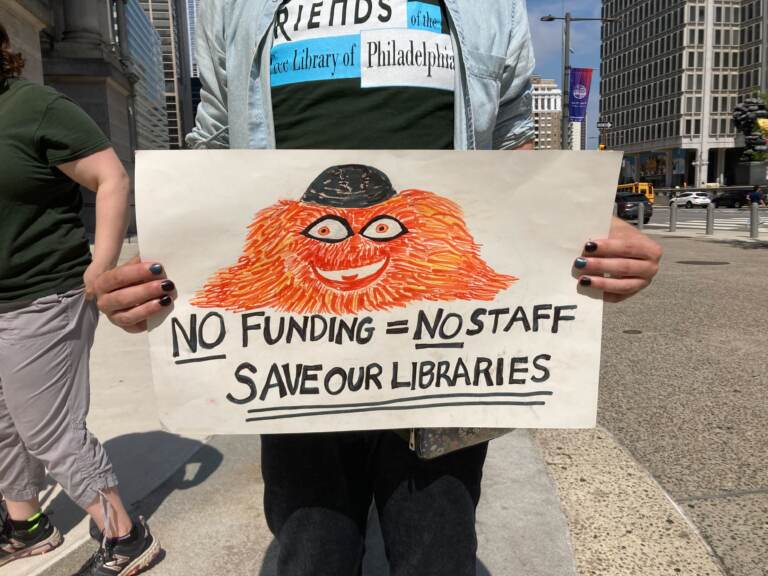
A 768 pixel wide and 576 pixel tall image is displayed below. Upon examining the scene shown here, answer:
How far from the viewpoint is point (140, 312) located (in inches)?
45.2

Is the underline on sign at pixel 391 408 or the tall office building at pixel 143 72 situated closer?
the underline on sign at pixel 391 408

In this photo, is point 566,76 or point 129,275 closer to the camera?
point 129,275

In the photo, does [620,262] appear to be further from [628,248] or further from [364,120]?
[364,120]

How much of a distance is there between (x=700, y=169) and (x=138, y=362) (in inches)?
3681

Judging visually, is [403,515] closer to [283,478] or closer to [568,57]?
[283,478]

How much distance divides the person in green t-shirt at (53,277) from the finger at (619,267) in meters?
1.56

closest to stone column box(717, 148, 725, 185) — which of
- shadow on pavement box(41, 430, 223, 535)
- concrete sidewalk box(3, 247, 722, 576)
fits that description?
concrete sidewalk box(3, 247, 722, 576)

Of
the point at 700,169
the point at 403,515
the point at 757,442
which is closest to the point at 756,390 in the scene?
the point at 757,442

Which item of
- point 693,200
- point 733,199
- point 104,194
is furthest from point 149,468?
point 693,200

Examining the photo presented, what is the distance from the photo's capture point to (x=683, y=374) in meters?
4.95

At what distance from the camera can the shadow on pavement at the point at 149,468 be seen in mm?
3055

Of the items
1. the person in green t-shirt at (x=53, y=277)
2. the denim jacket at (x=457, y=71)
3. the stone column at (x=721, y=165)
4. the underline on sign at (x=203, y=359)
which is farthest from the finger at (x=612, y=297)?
the stone column at (x=721, y=165)

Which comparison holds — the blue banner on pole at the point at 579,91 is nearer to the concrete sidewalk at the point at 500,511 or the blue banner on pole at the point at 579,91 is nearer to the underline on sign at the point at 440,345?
the concrete sidewalk at the point at 500,511

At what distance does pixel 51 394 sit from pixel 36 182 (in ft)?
2.40
